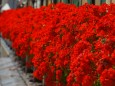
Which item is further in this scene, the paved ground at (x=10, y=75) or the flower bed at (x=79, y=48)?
the paved ground at (x=10, y=75)

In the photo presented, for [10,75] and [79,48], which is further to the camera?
[10,75]

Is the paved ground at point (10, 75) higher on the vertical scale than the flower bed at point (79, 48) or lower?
lower

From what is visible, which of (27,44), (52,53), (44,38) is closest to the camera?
(52,53)

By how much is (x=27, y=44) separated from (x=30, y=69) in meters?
2.48

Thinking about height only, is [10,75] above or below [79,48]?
below

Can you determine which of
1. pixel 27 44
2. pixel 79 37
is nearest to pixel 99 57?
pixel 79 37

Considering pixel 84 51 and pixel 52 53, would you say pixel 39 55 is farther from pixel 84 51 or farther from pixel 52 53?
pixel 84 51

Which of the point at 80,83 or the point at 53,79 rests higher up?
the point at 80,83

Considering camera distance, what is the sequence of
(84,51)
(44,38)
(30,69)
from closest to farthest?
(84,51)
(44,38)
(30,69)

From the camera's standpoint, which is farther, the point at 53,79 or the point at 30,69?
the point at 30,69

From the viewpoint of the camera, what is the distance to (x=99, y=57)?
28.1 feet

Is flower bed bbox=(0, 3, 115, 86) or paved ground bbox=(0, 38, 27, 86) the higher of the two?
flower bed bbox=(0, 3, 115, 86)

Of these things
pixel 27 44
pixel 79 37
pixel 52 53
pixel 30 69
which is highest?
pixel 79 37

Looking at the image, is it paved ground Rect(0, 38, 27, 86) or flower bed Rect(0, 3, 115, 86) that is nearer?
flower bed Rect(0, 3, 115, 86)
